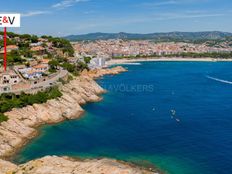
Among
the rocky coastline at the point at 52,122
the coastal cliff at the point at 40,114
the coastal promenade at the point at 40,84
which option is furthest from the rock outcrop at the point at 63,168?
the coastal promenade at the point at 40,84

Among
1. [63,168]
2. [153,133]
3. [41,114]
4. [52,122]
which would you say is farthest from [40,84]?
[63,168]

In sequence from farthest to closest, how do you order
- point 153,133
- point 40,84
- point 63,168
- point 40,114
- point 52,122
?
1. point 40,84
2. point 40,114
3. point 52,122
4. point 153,133
5. point 63,168

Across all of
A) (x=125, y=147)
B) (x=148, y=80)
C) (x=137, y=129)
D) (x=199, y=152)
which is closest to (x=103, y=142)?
(x=125, y=147)

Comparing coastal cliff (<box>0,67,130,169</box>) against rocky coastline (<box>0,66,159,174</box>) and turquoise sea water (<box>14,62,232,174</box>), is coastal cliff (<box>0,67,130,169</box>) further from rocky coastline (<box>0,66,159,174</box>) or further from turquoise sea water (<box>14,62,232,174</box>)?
turquoise sea water (<box>14,62,232,174</box>)

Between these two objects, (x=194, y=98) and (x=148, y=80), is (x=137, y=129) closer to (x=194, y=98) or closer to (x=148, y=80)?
(x=194, y=98)

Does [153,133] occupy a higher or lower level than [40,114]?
lower

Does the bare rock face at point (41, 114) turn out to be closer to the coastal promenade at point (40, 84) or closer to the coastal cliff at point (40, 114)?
the coastal cliff at point (40, 114)

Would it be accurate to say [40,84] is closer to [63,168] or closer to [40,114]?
[40,114]
